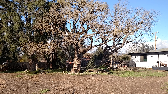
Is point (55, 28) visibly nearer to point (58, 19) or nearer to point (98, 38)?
point (58, 19)

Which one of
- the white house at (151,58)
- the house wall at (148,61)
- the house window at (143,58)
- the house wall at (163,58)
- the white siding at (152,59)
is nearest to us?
the house wall at (163,58)

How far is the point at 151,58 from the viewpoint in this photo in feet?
117

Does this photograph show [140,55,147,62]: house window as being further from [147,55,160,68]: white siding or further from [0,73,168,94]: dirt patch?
[0,73,168,94]: dirt patch

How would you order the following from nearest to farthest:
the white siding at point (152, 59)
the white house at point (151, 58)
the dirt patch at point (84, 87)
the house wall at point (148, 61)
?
the dirt patch at point (84, 87) → the white house at point (151, 58) → the white siding at point (152, 59) → the house wall at point (148, 61)

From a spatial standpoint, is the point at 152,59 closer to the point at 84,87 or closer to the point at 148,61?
the point at 148,61

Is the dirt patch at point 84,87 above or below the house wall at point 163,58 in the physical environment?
below

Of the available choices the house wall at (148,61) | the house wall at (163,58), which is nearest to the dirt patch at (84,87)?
the house wall at (163,58)

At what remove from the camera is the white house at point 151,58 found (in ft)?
110

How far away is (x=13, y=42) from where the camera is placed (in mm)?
24359

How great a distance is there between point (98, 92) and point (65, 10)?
42.9 ft

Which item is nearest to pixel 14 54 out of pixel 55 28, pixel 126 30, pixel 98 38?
pixel 55 28

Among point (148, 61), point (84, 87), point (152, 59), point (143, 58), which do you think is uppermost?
point (143, 58)

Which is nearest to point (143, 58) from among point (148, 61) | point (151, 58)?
point (148, 61)

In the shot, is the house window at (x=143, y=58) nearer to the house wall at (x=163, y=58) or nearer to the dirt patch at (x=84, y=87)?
the house wall at (x=163, y=58)
